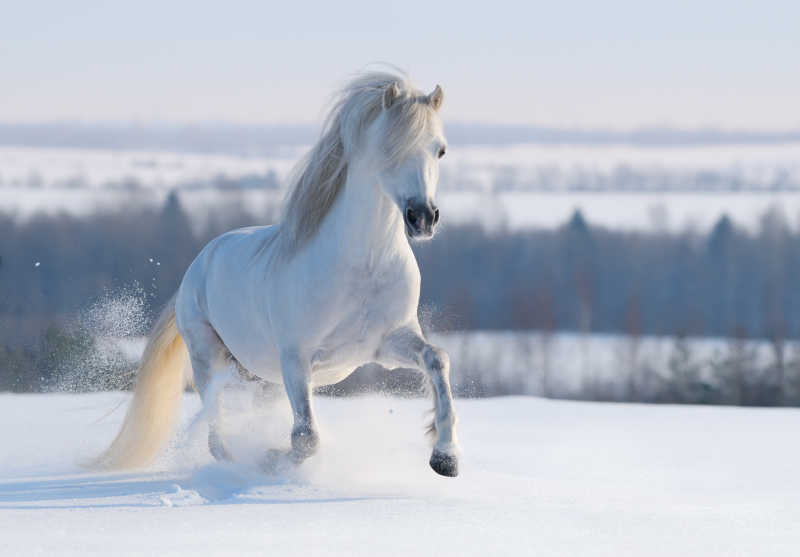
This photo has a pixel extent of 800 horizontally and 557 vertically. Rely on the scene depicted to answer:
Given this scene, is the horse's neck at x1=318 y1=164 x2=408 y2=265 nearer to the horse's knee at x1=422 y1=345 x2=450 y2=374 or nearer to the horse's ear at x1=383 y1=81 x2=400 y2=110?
the horse's ear at x1=383 y1=81 x2=400 y2=110

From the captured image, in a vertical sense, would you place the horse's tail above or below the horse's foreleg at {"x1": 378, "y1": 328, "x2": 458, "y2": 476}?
below

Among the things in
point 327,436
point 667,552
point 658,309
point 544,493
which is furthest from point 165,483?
point 658,309

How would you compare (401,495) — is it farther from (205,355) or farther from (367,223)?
(205,355)

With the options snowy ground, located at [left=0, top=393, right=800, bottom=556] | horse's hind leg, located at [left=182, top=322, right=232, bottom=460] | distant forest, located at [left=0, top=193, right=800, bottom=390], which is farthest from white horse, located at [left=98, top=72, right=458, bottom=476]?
distant forest, located at [left=0, top=193, right=800, bottom=390]

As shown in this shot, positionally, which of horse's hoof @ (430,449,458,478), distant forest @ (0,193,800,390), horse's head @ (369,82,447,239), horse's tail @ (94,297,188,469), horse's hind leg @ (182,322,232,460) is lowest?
distant forest @ (0,193,800,390)

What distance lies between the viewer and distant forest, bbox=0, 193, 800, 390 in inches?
899

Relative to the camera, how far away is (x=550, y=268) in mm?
34312

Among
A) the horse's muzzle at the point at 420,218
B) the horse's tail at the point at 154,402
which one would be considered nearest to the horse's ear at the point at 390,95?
the horse's muzzle at the point at 420,218

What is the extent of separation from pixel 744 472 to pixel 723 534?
8.59 ft

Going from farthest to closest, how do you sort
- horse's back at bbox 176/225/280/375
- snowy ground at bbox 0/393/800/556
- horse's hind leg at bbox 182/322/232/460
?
horse's hind leg at bbox 182/322/232/460 < horse's back at bbox 176/225/280/375 < snowy ground at bbox 0/393/800/556

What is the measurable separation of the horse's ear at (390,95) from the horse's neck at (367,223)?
0.97ft

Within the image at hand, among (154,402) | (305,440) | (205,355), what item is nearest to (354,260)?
(305,440)

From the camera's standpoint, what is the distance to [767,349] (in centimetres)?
2670

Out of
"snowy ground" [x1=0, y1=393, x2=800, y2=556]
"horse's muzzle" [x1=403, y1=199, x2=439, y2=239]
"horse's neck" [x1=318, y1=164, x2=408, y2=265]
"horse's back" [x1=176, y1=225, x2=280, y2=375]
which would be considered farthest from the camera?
"horse's back" [x1=176, y1=225, x2=280, y2=375]
